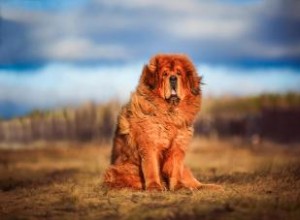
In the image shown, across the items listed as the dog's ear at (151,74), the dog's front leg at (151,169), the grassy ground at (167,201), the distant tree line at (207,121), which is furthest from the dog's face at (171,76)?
the distant tree line at (207,121)

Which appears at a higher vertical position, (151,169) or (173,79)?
(173,79)

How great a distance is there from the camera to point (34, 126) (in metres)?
32.3

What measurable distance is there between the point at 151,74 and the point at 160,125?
2.78 feet

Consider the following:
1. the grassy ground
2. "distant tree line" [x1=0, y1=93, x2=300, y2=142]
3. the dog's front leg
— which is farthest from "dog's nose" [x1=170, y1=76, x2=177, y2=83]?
"distant tree line" [x1=0, y1=93, x2=300, y2=142]

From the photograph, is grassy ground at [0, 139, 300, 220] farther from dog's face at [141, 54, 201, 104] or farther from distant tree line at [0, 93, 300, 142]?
distant tree line at [0, 93, 300, 142]

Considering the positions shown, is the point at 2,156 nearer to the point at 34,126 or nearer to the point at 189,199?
the point at 34,126

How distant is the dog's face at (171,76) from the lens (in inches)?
366

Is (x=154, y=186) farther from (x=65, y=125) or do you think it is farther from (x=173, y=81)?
(x=65, y=125)

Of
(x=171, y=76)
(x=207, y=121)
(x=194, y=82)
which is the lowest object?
(x=207, y=121)

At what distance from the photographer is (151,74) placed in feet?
31.0

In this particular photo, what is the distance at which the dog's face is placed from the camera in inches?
366

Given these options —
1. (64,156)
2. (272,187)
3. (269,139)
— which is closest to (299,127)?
(269,139)

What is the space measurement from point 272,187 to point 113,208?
3.01m

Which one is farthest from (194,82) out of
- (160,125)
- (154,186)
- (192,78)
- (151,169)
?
(154,186)
